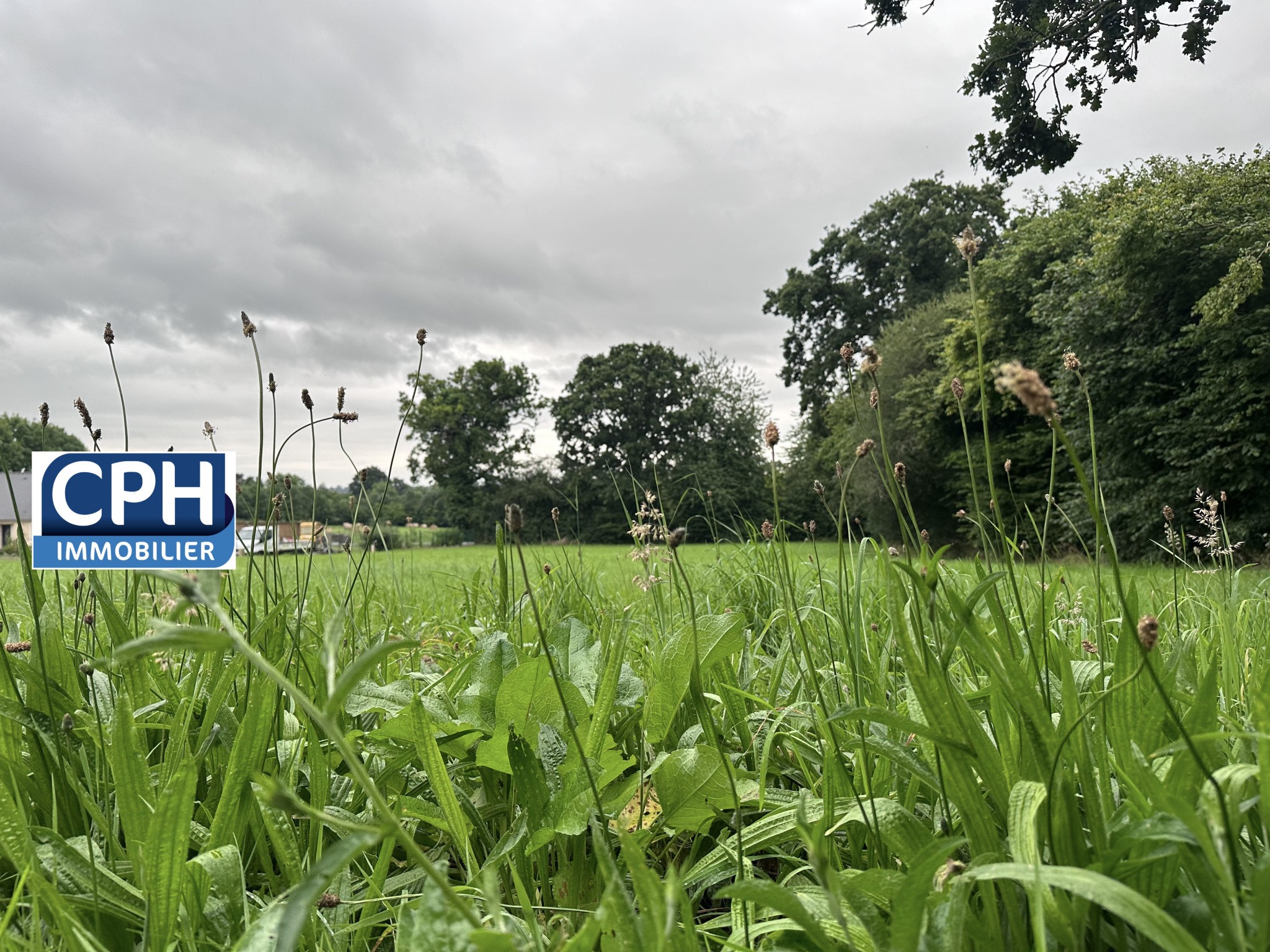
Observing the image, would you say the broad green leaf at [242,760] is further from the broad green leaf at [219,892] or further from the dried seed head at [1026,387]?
the dried seed head at [1026,387]

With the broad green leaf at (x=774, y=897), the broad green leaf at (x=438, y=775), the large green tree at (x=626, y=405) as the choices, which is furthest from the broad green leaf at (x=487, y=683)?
the large green tree at (x=626, y=405)

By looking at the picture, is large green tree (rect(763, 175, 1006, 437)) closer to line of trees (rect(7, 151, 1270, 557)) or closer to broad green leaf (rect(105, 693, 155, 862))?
line of trees (rect(7, 151, 1270, 557))

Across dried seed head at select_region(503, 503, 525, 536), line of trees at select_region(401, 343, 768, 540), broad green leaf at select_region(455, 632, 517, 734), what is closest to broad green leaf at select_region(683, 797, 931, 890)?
broad green leaf at select_region(455, 632, 517, 734)

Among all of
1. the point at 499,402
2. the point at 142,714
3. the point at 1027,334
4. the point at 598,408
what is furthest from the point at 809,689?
the point at 499,402

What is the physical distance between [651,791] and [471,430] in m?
41.4

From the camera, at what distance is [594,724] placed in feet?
3.67

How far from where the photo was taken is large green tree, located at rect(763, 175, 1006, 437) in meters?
29.1

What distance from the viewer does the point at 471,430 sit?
136 ft

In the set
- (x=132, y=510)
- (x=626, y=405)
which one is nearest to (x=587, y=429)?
(x=626, y=405)

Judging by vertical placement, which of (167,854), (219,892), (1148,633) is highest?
(1148,633)

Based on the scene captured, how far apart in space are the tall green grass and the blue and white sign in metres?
0.44

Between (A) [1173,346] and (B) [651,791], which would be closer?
(B) [651,791]

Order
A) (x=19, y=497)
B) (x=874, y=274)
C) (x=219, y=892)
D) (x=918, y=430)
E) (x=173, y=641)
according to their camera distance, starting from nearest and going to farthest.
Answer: (x=173, y=641) < (x=219, y=892) < (x=918, y=430) < (x=874, y=274) < (x=19, y=497)

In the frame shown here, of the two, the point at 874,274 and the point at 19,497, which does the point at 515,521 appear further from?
the point at 19,497
